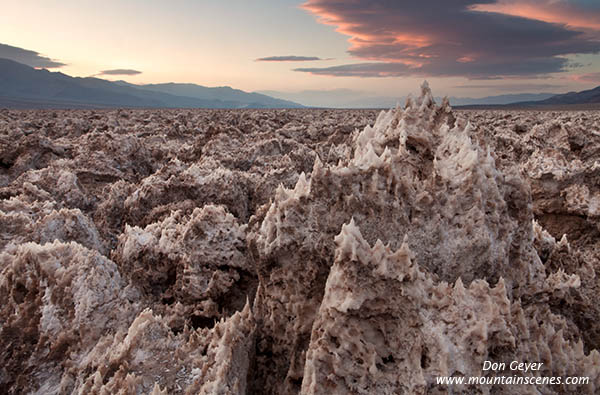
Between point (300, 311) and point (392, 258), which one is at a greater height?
point (392, 258)

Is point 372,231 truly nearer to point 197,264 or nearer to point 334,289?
point 334,289

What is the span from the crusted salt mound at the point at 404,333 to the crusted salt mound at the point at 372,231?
383 mm

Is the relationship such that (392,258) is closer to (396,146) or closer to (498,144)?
(396,146)

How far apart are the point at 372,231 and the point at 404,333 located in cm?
65

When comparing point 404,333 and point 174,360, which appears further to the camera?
point 174,360

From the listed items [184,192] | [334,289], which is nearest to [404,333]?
[334,289]

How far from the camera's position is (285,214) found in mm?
2457

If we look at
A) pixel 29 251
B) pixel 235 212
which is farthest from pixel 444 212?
pixel 235 212

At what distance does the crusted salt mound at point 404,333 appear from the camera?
6.01ft

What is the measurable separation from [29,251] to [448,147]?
309cm

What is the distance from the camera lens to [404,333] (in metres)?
1.95

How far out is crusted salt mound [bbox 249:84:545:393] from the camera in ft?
7.84

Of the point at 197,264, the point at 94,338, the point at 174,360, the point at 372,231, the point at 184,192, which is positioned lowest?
the point at 94,338

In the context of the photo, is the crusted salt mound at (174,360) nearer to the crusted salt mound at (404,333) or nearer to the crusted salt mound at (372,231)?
the crusted salt mound at (372,231)
